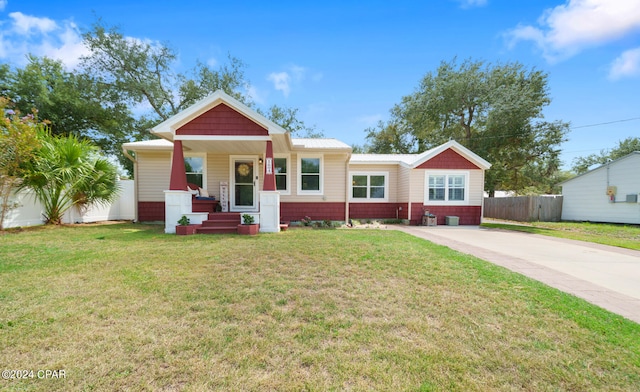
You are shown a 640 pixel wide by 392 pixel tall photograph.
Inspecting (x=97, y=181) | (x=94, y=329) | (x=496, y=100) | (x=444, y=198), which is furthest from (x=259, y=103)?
(x=94, y=329)

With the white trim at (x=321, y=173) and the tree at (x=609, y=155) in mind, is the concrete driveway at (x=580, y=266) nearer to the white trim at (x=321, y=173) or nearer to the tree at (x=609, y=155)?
the white trim at (x=321, y=173)

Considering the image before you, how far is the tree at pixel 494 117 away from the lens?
18.5 meters

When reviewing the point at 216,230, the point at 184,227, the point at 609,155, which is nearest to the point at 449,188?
the point at 216,230

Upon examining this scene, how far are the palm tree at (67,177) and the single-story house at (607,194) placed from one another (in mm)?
23325

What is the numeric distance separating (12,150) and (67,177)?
1373mm

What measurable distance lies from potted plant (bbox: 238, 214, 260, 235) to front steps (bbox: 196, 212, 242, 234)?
1.28ft

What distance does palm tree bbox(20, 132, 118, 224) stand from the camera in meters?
7.92

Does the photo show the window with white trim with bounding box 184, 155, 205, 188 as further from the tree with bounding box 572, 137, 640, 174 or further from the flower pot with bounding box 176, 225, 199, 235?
the tree with bounding box 572, 137, 640, 174

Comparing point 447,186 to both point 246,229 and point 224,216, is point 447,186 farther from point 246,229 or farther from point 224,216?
point 224,216

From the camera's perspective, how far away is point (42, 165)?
7844 mm

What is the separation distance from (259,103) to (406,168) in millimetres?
15685

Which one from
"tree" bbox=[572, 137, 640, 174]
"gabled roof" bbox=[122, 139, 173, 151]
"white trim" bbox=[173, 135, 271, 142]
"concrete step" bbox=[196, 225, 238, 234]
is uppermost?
"tree" bbox=[572, 137, 640, 174]

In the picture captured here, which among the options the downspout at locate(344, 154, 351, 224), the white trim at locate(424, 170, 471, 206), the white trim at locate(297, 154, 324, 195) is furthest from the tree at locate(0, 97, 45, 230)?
the white trim at locate(424, 170, 471, 206)

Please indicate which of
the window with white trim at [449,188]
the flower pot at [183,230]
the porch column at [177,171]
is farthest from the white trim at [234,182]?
the window with white trim at [449,188]
